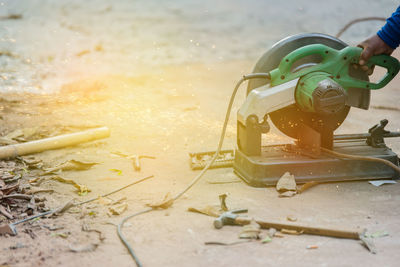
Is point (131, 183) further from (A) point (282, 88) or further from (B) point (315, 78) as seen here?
(B) point (315, 78)

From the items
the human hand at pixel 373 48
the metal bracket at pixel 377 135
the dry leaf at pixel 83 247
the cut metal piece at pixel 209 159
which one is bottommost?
the dry leaf at pixel 83 247

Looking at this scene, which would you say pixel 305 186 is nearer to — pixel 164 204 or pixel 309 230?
pixel 309 230

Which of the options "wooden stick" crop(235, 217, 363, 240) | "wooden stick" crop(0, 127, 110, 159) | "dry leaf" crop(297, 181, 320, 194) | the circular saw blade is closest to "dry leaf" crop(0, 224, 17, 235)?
"wooden stick" crop(235, 217, 363, 240)

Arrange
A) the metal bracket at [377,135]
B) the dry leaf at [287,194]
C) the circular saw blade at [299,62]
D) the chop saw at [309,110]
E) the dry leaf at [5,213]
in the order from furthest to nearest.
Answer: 1. the metal bracket at [377,135]
2. the circular saw blade at [299,62]
3. the chop saw at [309,110]
4. the dry leaf at [287,194]
5. the dry leaf at [5,213]

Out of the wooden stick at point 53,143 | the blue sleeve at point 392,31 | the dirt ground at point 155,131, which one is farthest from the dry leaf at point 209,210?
the wooden stick at point 53,143

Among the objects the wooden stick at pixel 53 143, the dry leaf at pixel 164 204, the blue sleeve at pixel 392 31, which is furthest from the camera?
the wooden stick at pixel 53 143

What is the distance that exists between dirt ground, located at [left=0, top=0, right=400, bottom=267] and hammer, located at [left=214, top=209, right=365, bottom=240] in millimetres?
Answer: 38

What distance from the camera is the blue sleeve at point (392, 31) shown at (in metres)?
3.64

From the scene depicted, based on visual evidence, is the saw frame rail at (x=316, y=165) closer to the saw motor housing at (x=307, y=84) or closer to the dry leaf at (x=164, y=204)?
the saw motor housing at (x=307, y=84)

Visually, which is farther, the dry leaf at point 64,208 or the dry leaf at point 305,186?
the dry leaf at point 305,186

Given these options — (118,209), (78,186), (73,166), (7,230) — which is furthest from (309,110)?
(7,230)

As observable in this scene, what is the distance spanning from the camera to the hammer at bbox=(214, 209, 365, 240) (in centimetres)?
A: 301

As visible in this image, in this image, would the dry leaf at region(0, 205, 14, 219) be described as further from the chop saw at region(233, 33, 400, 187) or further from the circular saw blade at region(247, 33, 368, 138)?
the circular saw blade at region(247, 33, 368, 138)

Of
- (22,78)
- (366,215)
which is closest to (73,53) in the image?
(22,78)
